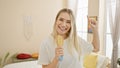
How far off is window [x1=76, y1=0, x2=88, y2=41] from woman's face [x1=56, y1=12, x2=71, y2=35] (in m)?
2.98

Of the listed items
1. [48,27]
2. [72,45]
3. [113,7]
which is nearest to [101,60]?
[113,7]

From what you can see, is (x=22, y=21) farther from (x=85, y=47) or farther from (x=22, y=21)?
(x=85, y=47)

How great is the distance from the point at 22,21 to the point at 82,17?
1521 millimetres

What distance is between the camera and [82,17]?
4.59 metres

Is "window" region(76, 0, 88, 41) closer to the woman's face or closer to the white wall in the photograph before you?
the white wall

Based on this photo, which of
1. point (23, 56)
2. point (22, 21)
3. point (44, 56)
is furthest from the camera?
point (22, 21)

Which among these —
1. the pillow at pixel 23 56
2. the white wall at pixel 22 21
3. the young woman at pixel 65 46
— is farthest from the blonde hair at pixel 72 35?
the white wall at pixel 22 21

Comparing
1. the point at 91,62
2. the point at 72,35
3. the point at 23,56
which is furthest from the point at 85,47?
the point at 23,56

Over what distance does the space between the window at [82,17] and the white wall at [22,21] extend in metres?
0.68

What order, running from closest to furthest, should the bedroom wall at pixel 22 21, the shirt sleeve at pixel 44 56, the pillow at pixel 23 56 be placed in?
the shirt sleeve at pixel 44 56
the pillow at pixel 23 56
the bedroom wall at pixel 22 21

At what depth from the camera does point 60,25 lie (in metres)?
1.50

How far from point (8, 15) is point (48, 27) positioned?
111 cm

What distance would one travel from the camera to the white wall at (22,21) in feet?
14.4

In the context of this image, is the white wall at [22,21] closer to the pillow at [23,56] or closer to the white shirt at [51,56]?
the pillow at [23,56]
